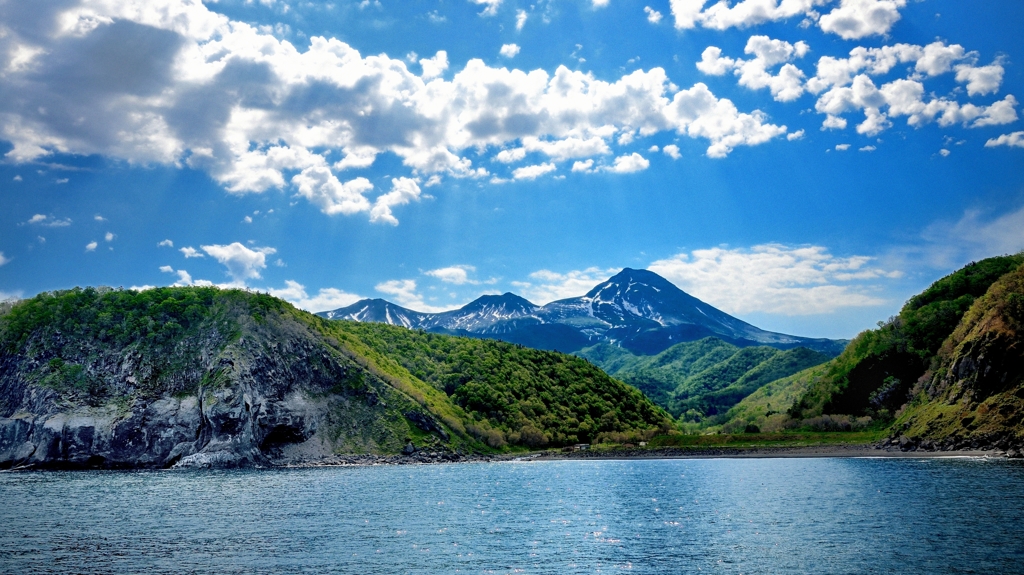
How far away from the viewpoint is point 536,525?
52844 millimetres

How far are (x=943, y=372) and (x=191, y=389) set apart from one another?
150 meters

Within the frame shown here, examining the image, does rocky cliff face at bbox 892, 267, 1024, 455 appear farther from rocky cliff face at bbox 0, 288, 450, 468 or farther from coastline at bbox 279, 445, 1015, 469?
rocky cliff face at bbox 0, 288, 450, 468

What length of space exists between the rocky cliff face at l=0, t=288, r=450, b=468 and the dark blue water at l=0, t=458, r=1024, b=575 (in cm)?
3550

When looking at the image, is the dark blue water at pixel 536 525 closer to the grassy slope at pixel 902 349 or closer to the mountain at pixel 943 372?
the mountain at pixel 943 372

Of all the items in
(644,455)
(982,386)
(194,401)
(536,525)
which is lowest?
(644,455)

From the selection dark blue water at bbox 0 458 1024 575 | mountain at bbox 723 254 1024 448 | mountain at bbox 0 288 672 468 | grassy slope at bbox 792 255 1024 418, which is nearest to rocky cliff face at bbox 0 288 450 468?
mountain at bbox 0 288 672 468

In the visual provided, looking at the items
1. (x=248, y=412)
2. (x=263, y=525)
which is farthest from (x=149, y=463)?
(x=263, y=525)

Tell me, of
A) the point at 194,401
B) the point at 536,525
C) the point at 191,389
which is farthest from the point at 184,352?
the point at 536,525

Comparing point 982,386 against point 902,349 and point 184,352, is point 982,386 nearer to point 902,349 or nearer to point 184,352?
point 902,349

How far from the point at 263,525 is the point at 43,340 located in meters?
111

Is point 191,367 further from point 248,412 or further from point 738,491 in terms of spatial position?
point 738,491

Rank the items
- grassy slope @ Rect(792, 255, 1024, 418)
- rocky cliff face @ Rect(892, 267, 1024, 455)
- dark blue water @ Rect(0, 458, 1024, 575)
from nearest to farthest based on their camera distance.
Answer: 1. dark blue water @ Rect(0, 458, 1024, 575)
2. rocky cliff face @ Rect(892, 267, 1024, 455)
3. grassy slope @ Rect(792, 255, 1024, 418)

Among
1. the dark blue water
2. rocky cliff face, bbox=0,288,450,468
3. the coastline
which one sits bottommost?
the coastline

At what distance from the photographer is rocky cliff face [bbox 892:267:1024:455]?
103625mm
